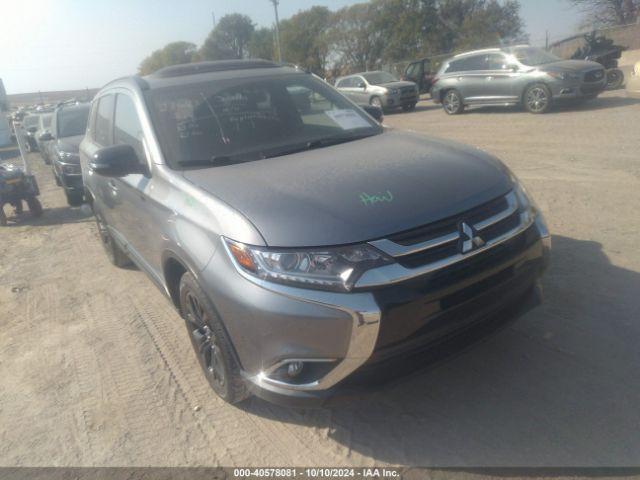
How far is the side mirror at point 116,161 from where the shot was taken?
11.0ft

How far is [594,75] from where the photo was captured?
1283 cm

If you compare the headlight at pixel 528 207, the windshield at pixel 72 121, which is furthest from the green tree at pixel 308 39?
the headlight at pixel 528 207

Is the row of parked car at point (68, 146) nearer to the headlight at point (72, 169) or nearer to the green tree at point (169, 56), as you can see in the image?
the headlight at point (72, 169)

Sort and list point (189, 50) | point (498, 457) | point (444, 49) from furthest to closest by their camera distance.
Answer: point (189, 50) < point (444, 49) < point (498, 457)

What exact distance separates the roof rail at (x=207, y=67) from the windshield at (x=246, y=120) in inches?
14.5

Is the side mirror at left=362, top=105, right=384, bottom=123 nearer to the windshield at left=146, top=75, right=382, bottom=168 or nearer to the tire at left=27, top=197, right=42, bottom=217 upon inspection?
the windshield at left=146, top=75, right=382, bottom=168

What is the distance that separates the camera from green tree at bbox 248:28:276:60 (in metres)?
47.7

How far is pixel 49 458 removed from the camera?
2.92 m

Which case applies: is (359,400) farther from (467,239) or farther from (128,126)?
(128,126)

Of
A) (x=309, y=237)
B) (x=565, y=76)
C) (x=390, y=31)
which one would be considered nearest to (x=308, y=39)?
(x=390, y=31)

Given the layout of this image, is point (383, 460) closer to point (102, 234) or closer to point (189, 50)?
point (102, 234)

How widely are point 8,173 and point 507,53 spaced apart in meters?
12.1

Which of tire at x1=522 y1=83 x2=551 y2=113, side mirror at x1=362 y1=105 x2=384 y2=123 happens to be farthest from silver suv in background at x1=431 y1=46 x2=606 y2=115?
side mirror at x1=362 y1=105 x2=384 y2=123

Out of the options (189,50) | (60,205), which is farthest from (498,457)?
(189,50)
